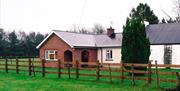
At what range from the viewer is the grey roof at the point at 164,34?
1384 inches

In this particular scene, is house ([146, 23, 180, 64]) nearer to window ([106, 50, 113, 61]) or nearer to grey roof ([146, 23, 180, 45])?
grey roof ([146, 23, 180, 45])

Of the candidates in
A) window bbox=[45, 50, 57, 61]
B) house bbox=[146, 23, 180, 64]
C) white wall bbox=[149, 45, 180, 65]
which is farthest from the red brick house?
white wall bbox=[149, 45, 180, 65]

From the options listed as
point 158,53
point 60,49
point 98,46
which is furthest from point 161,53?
point 60,49

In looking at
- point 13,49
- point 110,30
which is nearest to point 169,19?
point 110,30

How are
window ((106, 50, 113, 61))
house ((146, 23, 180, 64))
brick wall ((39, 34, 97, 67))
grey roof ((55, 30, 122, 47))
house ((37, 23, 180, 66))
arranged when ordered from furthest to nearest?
1. window ((106, 50, 113, 61))
2. grey roof ((55, 30, 122, 47))
3. brick wall ((39, 34, 97, 67))
4. house ((37, 23, 180, 66))
5. house ((146, 23, 180, 64))

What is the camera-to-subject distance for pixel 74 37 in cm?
3919

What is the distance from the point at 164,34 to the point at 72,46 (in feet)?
33.7

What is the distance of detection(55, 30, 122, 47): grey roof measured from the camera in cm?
3775

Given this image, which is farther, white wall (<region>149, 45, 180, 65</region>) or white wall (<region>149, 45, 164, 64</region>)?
white wall (<region>149, 45, 164, 64</region>)

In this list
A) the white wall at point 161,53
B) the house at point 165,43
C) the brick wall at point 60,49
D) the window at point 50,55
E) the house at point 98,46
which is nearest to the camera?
the white wall at point 161,53

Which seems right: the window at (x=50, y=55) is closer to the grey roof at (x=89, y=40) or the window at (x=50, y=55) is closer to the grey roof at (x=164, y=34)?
the grey roof at (x=89, y=40)

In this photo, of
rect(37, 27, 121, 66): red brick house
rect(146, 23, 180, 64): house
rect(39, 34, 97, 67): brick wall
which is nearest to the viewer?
rect(146, 23, 180, 64): house

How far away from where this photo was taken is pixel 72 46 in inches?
1421

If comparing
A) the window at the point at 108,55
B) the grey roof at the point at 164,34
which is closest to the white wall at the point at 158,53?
the grey roof at the point at 164,34
